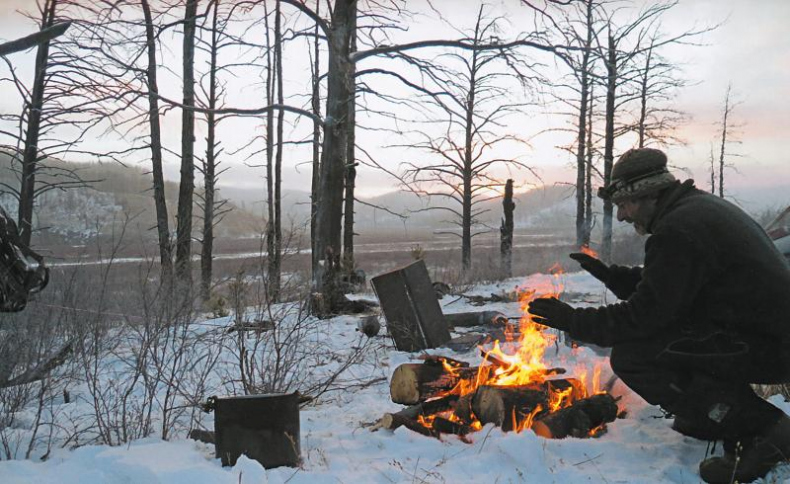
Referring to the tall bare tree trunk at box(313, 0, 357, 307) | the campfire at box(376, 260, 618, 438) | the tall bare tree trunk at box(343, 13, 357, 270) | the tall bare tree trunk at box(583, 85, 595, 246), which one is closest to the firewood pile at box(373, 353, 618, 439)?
the campfire at box(376, 260, 618, 438)

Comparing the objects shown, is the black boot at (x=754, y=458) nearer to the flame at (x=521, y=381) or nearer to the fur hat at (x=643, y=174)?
the flame at (x=521, y=381)

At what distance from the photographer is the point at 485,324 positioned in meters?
8.23

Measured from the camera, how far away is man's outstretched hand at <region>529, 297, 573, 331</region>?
3.31m

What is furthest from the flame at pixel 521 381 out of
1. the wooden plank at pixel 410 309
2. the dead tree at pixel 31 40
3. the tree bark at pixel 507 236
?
the tree bark at pixel 507 236

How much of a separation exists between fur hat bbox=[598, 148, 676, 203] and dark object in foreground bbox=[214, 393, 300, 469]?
240 centimetres

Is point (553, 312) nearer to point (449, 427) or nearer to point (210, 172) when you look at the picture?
point (449, 427)

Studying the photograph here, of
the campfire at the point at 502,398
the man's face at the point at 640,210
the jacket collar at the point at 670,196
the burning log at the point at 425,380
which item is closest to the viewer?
the jacket collar at the point at 670,196

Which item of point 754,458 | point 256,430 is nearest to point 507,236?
point 754,458

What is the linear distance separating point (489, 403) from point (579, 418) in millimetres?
597

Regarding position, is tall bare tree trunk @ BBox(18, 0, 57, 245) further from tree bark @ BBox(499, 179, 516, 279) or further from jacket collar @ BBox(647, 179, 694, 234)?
tree bark @ BBox(499, 179, 516, 279)

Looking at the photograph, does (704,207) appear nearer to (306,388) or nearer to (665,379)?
(665,379)

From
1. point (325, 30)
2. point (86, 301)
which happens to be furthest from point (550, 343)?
point (325, 30)

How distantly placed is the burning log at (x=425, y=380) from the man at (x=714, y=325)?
151 cm

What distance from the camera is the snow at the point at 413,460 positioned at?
9.74ft
